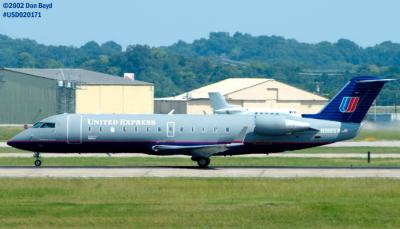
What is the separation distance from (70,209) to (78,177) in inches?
443

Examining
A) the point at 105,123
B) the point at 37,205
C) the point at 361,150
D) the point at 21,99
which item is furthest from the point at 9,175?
the point at 21,99

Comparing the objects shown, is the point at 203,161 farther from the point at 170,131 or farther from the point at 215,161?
the point at 215,161

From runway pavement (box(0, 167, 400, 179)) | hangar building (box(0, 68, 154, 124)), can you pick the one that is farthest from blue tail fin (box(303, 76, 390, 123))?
hangar building (box(0, 68, 154, 124))

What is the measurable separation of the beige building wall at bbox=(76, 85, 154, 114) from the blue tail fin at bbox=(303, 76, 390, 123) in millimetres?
66884

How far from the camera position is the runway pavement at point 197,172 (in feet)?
159

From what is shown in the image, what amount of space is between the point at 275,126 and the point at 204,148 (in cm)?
374

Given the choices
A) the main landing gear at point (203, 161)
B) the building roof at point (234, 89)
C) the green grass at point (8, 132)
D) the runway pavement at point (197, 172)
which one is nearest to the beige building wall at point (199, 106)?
the building roof at point (234, 89)

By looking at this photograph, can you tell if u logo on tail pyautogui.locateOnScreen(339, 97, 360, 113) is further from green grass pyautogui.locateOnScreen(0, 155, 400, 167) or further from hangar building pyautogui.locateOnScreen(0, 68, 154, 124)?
hangar building pyautogui.locateOnScreen(0, 68, 154, 124)

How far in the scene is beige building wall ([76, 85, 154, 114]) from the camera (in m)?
121

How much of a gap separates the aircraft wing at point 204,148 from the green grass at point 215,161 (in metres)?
A: 3.14

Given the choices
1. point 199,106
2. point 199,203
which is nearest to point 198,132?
point 199,203

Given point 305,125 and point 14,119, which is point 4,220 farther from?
point 14,119

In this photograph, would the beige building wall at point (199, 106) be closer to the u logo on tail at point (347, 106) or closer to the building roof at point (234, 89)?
the building roof at point (234, 89)

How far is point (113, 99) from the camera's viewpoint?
122m
